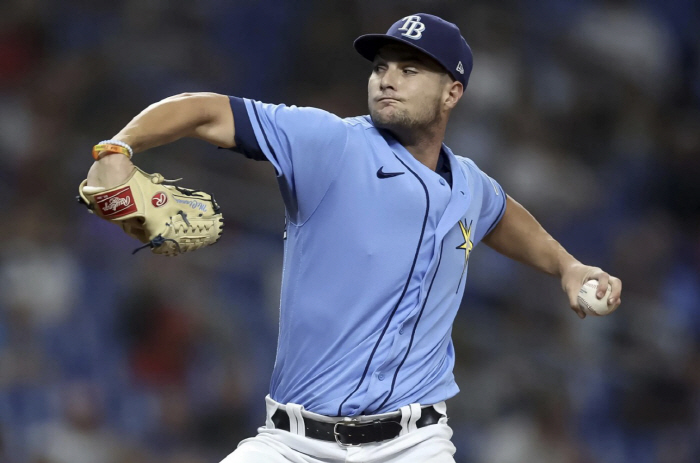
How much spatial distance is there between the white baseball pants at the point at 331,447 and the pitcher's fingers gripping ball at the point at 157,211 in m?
0.64

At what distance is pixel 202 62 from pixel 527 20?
2.66 m

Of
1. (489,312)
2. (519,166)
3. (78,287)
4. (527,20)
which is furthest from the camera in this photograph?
(527,20)

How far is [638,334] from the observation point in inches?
236

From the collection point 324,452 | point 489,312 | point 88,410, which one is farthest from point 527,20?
point 324,452

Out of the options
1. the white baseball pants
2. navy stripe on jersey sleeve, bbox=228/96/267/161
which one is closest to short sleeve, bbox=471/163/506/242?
the white baseball pants

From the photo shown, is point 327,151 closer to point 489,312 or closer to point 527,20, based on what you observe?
point 489,312

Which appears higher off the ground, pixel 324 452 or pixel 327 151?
pixel 327 151

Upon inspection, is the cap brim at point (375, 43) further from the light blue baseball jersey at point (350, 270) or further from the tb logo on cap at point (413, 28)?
the light blue baseball jersey at point (350, 270)

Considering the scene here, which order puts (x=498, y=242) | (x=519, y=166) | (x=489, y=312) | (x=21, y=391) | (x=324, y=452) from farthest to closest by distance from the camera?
(x=519, y=166)
(x=489, y=312)
(x=21, y=391)
(x=498, y=242)
(x=324, y=452)

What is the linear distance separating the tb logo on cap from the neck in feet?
1.00

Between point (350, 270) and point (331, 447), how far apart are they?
1.74 ft

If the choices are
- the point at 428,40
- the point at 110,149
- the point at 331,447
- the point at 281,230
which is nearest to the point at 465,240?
the point at 428,40

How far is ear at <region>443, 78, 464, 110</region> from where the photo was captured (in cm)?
299

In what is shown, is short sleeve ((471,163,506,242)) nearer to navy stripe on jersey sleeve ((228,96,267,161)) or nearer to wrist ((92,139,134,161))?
navy stripe on jersey sleeve ((228,96,267,161))
